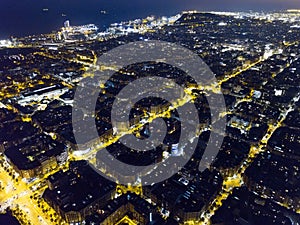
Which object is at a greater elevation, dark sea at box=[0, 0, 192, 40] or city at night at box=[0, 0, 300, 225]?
city at night at box=[0, 0, 300, 225]

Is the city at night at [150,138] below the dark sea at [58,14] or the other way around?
the other way around

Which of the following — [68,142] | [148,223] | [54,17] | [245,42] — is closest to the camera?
[148,223]

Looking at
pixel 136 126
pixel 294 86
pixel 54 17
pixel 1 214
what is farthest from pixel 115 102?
pixel 54 17

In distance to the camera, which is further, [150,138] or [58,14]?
[58,14]

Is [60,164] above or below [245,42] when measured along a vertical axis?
above

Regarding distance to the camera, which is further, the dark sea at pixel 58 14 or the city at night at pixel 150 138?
the dark sea at pixel 58 14

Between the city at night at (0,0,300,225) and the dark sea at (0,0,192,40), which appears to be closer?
the city at night at (0,0,300,225)

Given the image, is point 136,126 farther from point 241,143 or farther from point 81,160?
point 241,143

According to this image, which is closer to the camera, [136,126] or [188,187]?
[188,187]
